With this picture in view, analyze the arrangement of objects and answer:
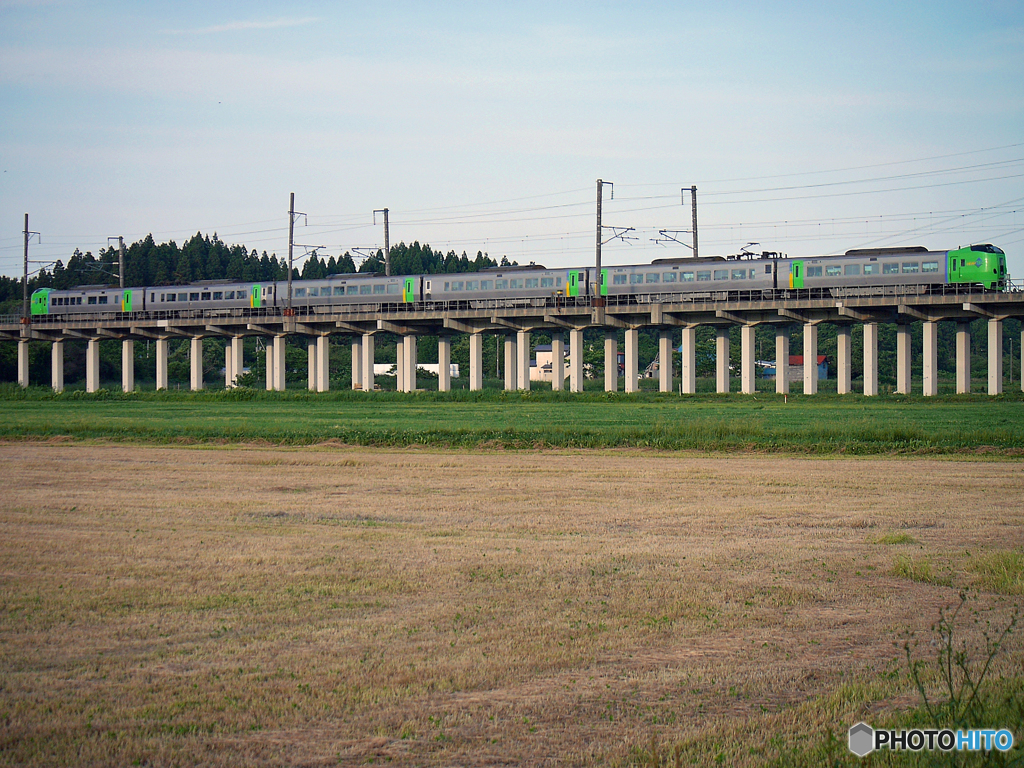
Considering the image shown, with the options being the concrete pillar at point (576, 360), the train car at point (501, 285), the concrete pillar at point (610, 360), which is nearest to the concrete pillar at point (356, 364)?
the train car at point (501, 285)

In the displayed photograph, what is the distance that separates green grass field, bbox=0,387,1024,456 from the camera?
3419 cm

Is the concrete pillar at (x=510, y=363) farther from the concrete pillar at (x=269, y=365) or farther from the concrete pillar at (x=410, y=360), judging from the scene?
the concrete pillar at (x=269, y=365)

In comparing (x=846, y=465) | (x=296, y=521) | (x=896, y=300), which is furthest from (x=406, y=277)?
(x=296, y=521)

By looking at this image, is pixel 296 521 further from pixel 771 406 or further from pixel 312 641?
pixel 771 406

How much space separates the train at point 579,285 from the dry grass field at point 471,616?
48931 mm

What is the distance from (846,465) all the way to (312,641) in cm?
2213

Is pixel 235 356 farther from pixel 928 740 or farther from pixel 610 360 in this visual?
pixel 928 740

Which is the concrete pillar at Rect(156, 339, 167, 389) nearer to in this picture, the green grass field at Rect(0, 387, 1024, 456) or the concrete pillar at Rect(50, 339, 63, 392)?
the concrete pillar at Rect(50, 339, 63, 392)

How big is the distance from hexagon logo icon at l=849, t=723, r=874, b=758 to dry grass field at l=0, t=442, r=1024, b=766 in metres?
0.51

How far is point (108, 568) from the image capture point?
13.9 metres

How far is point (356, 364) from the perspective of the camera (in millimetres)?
92500

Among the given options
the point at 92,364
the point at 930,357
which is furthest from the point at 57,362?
the point at 930,357

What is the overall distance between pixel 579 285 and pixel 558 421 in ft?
114

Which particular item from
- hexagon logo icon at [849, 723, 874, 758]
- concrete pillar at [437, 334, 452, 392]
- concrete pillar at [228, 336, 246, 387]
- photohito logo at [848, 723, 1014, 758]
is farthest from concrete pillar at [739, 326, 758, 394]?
hexagon logo icon at [849, 723, 874, 758]
